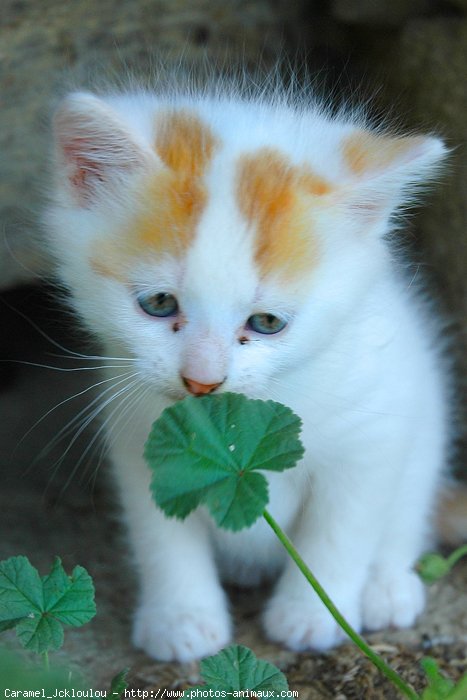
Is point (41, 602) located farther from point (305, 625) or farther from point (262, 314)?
point (305, 625)

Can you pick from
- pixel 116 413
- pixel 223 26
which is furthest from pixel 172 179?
pixel 223 26

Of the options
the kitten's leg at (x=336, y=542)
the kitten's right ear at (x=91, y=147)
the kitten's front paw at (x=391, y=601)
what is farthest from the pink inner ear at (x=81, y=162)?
the kitten's front paw at (x=391, y=601)

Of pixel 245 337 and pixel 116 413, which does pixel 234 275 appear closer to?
pixel 245 337

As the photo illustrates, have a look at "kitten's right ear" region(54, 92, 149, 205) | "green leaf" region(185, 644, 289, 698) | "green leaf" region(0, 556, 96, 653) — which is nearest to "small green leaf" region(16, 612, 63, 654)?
"green leaf" region(0, 556, 96, 653)

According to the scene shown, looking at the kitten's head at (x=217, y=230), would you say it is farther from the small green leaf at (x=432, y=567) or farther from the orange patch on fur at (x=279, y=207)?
the small green leaf at (x=432, y=567)

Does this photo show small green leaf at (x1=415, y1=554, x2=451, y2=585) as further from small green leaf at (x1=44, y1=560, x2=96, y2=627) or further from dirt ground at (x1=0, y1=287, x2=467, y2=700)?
small green leaf at (x1=44, y1=560, x2=96, y2=627)
